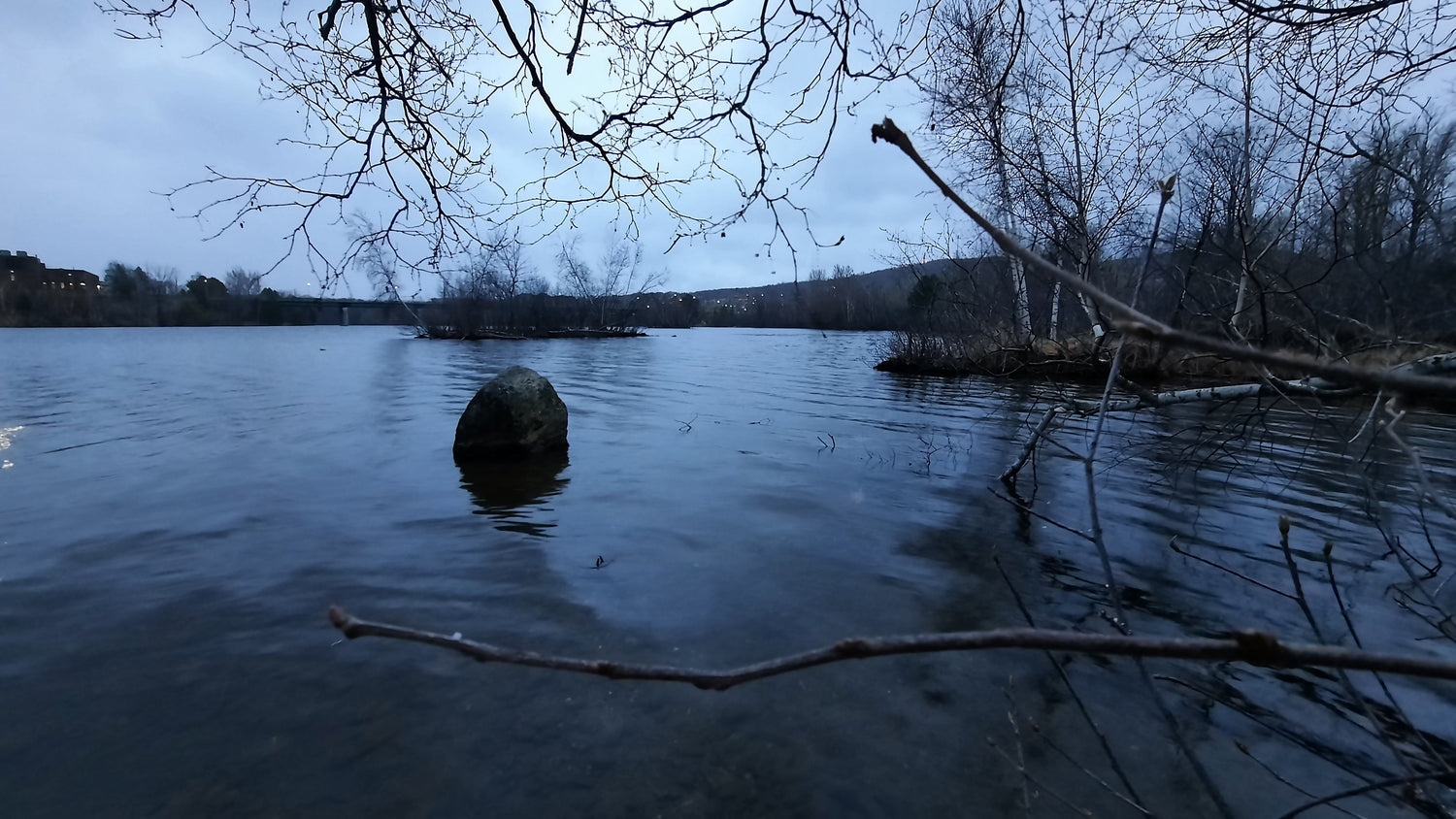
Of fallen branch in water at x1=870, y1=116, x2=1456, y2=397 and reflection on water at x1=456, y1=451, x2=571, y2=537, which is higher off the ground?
fallen branch in water at x1=870, y1=116, x2=1456, y2=397

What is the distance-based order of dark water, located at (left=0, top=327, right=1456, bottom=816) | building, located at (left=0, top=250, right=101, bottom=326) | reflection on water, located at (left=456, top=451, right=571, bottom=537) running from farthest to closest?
building, located at (left=0, top=250, right=101, bottom=326) → reflection on water, located at (left=456, top=451, right=571, bottom=537) → dark water, located at (left=0, top=327, right=1456, bottom=816)

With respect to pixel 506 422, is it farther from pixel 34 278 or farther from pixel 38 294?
pixel 34 278

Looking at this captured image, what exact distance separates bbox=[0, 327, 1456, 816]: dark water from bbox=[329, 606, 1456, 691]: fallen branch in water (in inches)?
73.4


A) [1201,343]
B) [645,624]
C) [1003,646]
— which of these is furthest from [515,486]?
[1201,343]

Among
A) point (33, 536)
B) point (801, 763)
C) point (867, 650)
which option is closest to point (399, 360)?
point (33, 536)

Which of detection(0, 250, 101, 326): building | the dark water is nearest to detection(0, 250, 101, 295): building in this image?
detection(0, 250, 101, 326): building

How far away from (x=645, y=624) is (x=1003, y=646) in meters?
4.12

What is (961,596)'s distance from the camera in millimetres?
4973

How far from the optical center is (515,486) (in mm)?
8016

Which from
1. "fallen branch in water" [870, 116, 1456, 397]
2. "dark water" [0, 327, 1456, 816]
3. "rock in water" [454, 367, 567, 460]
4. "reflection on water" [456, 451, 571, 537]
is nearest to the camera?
"fallen branch in water" [870, 116, 1456, 397]

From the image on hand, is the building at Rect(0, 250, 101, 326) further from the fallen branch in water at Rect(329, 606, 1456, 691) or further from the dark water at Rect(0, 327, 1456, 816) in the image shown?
the fallen branch in water at Rect(329, 606, 1456, 691)

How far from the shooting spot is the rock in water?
9.23 metres

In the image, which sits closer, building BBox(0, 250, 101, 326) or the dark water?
the dark water

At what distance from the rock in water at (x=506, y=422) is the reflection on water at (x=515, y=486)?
0.14m
